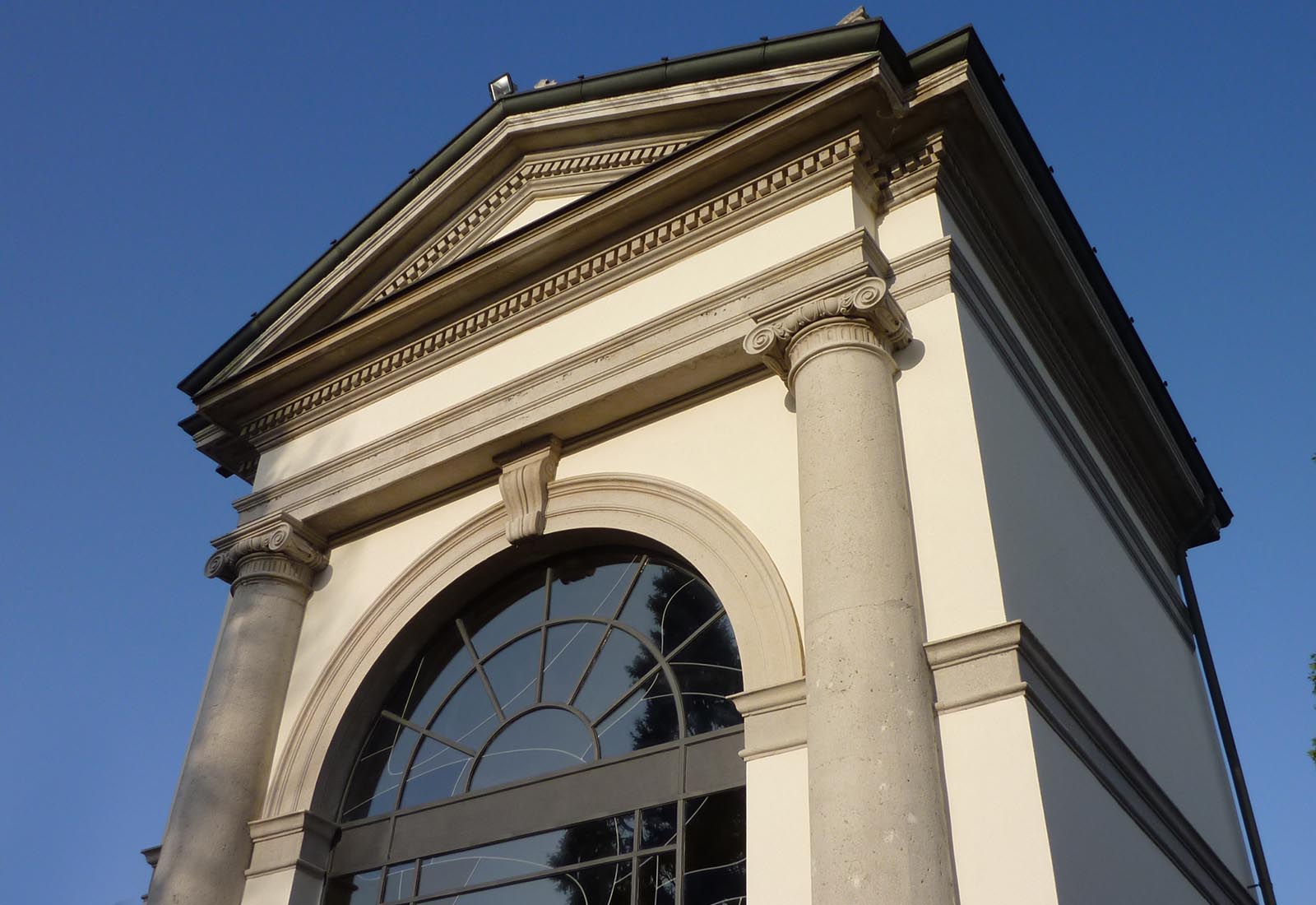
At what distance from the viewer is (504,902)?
8.45 meters

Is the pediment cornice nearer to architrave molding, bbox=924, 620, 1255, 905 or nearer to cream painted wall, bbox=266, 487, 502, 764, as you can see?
cream painted wall, bbox=266, 487, 502, 764

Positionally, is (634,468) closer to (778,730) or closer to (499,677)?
(499,677)

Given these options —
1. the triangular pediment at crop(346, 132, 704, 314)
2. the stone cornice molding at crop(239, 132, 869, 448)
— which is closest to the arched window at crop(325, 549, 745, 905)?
the stone cornice molding at crop(239, 132, 869, 448)

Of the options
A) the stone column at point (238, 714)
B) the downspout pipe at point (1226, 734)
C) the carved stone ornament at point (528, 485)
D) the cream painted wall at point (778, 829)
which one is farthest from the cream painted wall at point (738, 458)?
the downspout pipe at point (1226, 734)

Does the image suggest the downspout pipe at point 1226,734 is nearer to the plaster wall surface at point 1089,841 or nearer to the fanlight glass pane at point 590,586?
the plaster wall surface at point 1089,841

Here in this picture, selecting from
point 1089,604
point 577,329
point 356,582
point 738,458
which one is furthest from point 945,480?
point 356,582

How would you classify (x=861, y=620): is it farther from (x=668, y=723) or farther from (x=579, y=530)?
(x=579, y=530)

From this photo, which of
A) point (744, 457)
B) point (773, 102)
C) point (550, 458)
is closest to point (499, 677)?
point (550, 458)

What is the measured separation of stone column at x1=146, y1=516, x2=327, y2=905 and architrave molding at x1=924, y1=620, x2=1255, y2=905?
220 inches

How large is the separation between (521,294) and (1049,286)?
4.41m

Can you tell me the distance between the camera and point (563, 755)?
8812mm

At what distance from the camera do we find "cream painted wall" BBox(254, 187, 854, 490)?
363 inches

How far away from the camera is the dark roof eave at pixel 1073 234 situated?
9.25 metres

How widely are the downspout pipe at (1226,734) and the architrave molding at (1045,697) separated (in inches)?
121
